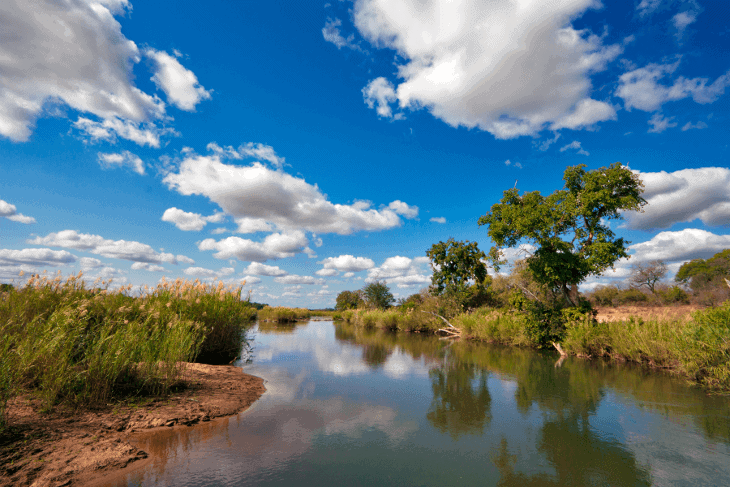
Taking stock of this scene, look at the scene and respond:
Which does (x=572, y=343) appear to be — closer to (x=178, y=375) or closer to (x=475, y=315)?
(x=475, y=315)

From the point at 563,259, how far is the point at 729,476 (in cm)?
1233

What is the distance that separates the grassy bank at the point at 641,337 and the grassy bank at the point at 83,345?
1158cm

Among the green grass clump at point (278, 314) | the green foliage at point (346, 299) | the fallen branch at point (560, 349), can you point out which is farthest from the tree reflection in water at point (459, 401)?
the green foliage at point (346, 299)

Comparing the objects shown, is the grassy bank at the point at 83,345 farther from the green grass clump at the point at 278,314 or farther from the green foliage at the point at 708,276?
the green foliage at the point at 708,276

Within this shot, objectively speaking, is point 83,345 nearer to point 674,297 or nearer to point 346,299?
point 674,297

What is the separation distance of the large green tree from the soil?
1407 cm

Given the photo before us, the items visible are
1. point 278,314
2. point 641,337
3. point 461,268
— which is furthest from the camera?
point 278,314

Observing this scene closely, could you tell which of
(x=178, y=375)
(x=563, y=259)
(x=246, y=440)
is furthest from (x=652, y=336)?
(x=178, y=375)

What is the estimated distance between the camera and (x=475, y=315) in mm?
21906

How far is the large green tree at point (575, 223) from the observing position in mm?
14578

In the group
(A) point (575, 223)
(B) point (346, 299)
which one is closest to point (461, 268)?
(A) point (575, 223)

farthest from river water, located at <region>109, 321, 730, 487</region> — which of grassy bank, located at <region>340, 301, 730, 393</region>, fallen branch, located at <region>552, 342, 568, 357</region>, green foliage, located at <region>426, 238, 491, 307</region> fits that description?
green foliage, located at <region>426, 238, 491, 307</region>

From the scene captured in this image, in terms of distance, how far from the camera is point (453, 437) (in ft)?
15.0

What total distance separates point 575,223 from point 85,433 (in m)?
18.0
